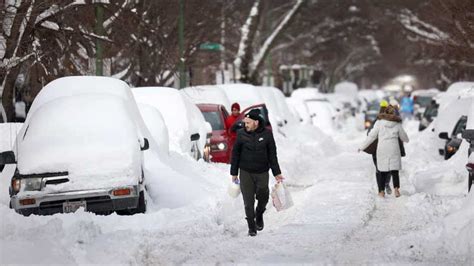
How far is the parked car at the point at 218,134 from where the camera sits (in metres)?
19.6

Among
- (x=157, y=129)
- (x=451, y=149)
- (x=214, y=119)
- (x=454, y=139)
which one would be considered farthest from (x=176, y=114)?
(x=454, y=139)

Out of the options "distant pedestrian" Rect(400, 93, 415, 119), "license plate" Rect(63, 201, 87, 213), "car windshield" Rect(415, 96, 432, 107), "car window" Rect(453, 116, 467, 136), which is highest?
"license plate" Rect(63, 201, 87, 213)

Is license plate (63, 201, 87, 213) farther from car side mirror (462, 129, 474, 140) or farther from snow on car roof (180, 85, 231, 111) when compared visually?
snow on car roof (180, 85, 231, 111)

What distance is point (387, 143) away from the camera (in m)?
16.0

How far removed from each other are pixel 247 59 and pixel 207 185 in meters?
28.0

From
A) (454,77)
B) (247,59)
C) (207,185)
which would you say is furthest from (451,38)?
(454,77)

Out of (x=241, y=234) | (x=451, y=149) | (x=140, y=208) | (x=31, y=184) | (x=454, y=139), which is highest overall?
(x=31, y=184)

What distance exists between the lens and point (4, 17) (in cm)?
1504

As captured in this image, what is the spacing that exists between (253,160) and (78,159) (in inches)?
86.2

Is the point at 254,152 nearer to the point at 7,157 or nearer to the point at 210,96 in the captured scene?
the point at 7,157

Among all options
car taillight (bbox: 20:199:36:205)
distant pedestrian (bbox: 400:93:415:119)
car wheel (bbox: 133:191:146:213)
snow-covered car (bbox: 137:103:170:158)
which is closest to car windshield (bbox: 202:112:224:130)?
snow-covered car (bbox: 137:103:170:158)

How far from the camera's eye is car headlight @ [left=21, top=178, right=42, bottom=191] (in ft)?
37.8

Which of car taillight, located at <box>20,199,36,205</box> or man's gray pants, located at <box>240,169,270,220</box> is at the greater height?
man's gray pants, located at <box>240,169,270,220</box>

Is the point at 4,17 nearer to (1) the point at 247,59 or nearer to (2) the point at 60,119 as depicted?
(2) the point at 60,119
